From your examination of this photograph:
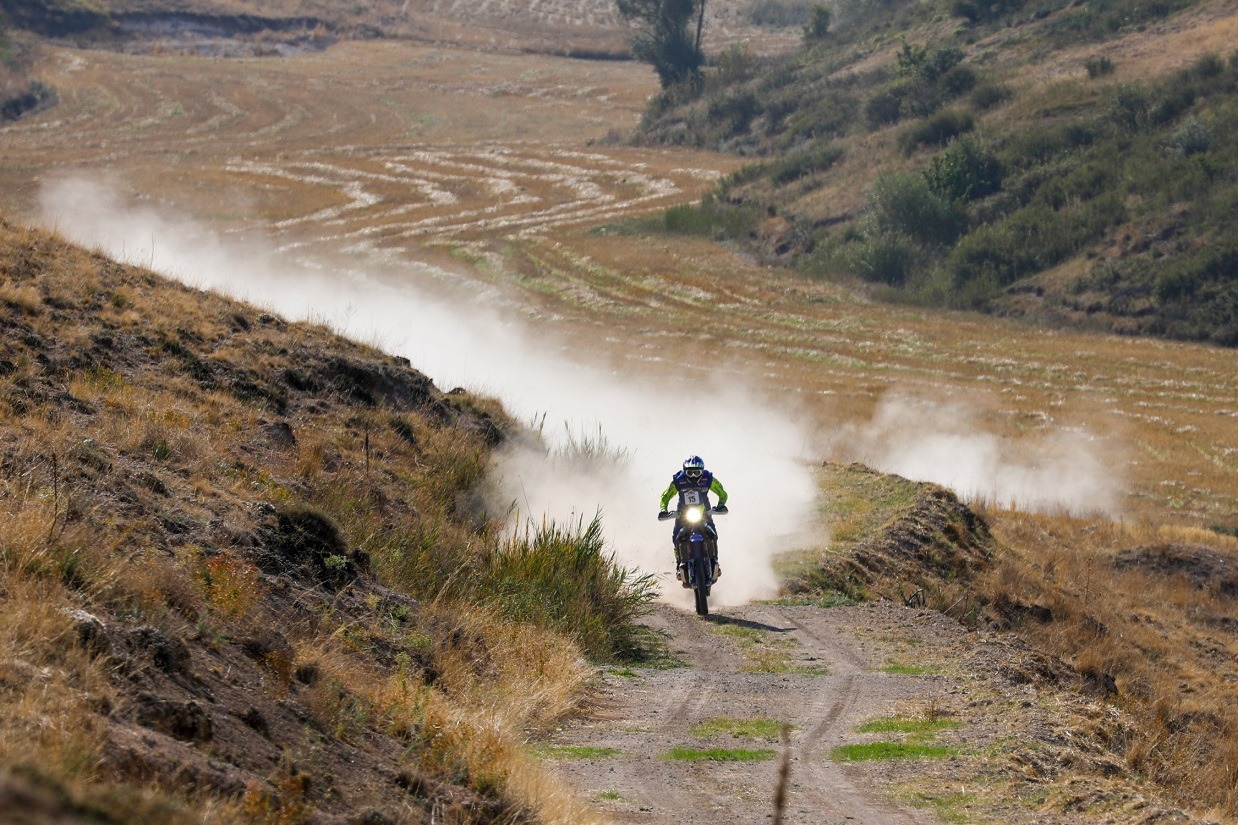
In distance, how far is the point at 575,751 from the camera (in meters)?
9.20

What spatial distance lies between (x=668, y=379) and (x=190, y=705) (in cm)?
3211

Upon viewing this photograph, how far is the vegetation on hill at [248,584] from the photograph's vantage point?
6.14 m

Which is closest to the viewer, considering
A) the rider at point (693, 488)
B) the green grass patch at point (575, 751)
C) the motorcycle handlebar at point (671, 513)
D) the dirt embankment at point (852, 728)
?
the dirt embankment at point (852, 728)

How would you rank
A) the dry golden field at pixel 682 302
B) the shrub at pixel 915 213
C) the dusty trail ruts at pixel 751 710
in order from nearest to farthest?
1. the dusty trail ruts at pixel 751 710
2. the dry golden field at pixel 682 302
3. the shrub at pixel 915 213

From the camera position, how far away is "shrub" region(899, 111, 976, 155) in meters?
60.2

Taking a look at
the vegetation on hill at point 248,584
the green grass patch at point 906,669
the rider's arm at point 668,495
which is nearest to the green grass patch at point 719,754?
the vegetation on hill at point 248,584

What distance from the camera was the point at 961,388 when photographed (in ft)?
121

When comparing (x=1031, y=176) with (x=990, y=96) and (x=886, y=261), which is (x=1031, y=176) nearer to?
(x=886, y=261)

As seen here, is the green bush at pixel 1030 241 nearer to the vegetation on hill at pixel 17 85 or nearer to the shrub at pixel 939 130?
the shrub at pixel 939 130

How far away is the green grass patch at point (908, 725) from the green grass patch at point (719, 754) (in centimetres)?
113

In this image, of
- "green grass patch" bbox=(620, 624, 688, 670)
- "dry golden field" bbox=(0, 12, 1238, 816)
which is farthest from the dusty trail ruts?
"dry golden field" bbox=(0, 12, 1238, 816)

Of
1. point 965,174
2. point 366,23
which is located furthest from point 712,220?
point 366,23

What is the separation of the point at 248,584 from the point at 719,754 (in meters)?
3.31

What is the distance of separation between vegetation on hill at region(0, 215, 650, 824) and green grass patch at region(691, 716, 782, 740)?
1.07m
